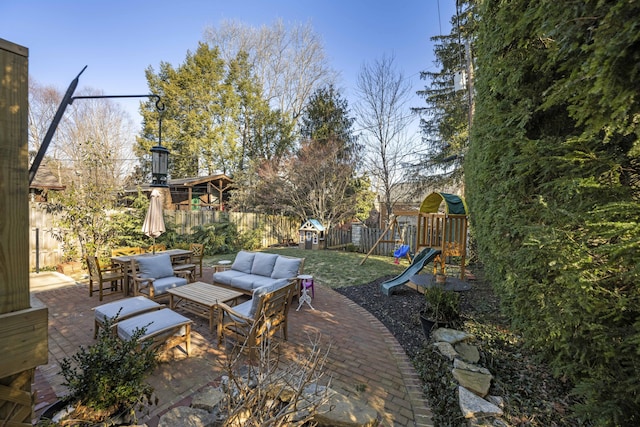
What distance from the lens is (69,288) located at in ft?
20.4

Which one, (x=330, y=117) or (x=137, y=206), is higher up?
(x=330, y=117)

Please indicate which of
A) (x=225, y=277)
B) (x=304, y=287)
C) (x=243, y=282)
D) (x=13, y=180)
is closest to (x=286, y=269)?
(x=304, y=287)

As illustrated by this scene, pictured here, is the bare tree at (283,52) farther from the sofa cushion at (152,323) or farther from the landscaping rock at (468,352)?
the landscaping rock at (468,352)

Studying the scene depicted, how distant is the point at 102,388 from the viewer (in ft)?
6.07

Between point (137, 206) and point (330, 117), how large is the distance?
13.3 metres

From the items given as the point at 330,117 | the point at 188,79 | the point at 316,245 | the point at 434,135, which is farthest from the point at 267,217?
the point at 188,79

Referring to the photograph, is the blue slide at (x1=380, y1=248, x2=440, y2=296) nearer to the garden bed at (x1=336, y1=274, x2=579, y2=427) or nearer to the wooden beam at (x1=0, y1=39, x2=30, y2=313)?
the garden bed at (x1=336, y1=274, x2=579, y2=427)

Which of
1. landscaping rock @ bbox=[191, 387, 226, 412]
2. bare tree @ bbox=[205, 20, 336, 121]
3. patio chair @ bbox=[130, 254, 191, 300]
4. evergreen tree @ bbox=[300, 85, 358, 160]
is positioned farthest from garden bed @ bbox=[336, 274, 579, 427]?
bare tree @ bbox=[205, 20, 336, 121]

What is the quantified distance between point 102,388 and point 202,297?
264 centimetres

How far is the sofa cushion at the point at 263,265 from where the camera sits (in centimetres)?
595

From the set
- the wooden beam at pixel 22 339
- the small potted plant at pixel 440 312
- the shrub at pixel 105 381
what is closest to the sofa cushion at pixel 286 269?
the small potted plant at pixel 440 312

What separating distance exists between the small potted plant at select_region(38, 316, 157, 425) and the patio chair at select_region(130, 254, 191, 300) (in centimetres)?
343

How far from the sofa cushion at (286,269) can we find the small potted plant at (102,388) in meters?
3.68

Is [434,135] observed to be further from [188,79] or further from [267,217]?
[188,79]
